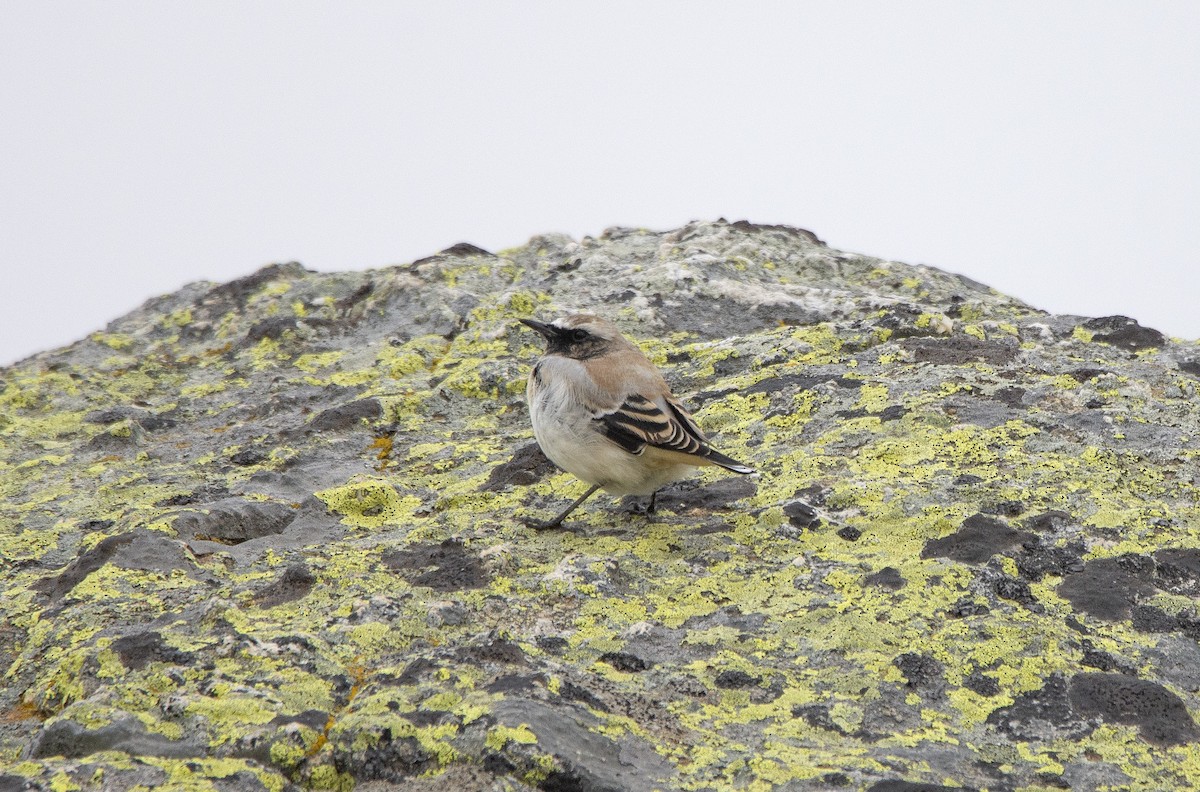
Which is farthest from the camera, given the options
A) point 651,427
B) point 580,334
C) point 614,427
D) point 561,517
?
point 580,334

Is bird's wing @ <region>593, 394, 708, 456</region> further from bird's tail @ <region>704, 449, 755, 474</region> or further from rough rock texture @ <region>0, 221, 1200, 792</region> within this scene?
rough rock texture @ <region>0, 221, 1200, 792</region>

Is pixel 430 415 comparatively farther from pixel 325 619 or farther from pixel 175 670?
pixel 175 670

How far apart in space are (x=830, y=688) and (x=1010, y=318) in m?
4.01

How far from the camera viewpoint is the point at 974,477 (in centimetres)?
472

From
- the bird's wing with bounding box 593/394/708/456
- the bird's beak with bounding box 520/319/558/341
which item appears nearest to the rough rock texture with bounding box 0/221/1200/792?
the bird's wing with bounding box 593/394/708/456

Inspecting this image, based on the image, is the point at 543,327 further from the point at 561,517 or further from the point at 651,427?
the point at 561,517

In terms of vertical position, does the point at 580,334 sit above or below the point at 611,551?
above

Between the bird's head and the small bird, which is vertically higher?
the bird's head

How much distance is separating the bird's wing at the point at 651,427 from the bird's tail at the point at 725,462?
3 centimetres

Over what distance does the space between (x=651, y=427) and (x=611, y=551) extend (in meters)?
0.81

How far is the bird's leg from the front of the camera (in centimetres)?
485

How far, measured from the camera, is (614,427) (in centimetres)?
523

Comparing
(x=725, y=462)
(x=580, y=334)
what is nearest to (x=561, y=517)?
(x=725, y=462)

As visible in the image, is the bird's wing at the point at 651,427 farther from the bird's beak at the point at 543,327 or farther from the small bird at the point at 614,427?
the bird's beak at the point at 543,327
